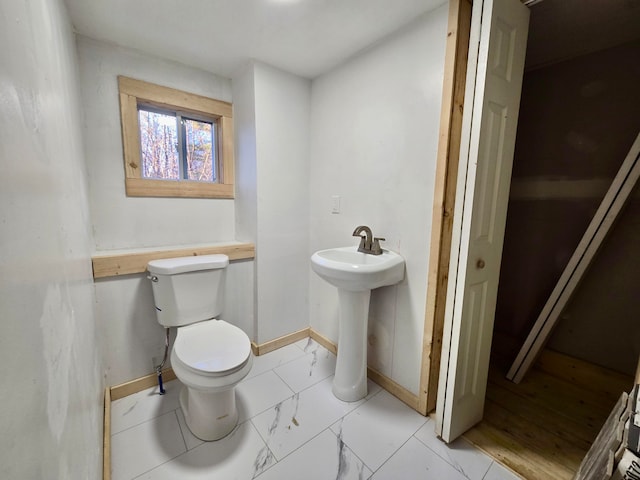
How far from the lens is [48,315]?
56 centimetres

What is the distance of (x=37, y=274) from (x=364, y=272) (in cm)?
113

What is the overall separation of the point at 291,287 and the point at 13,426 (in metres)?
1.81

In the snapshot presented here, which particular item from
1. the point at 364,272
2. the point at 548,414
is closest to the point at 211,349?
the point at 364,272

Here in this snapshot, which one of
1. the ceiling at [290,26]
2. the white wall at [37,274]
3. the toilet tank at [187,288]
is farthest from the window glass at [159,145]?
the white wall at [37,274]

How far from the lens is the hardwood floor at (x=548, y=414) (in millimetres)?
1246

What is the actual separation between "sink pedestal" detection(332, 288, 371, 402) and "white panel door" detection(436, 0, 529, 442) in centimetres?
44

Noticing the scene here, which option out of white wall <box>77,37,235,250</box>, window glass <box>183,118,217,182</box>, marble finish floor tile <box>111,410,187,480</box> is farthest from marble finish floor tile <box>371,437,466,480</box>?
window glass <box>183,118,217,182</box>

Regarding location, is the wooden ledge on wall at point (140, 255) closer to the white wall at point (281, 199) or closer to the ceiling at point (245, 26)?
the white wall at point (281, 199)

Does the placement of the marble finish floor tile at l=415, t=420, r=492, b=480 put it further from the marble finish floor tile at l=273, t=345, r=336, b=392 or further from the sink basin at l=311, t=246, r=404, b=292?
the sink basin at l=311, t=246, r=404, b=292

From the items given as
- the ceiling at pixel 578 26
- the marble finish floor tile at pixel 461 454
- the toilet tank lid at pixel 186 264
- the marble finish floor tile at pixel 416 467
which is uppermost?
the ceiling at pixel 578 26

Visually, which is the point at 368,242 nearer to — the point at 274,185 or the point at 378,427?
the point at 274,185

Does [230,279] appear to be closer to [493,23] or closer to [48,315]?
[48,315]

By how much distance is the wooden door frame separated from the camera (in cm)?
123

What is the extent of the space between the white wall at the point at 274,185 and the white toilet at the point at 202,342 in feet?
1.28
